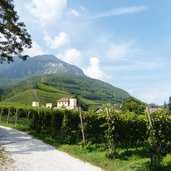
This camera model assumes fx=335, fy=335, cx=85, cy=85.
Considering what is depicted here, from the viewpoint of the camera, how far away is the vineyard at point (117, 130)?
604 inches

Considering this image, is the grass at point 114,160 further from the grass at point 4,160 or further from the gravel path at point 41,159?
the grass at point 4,160

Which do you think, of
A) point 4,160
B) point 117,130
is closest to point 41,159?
point 4,160

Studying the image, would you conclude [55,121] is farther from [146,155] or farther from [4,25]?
[146,155]

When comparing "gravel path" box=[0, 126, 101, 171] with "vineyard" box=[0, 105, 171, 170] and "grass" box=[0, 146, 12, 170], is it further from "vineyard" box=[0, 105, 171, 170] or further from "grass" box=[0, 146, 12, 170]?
"vineyard" box=[0, 105, 171, 170]

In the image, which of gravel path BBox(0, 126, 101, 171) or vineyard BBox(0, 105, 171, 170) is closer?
gravel path BBox(0, 126, 101, 171)

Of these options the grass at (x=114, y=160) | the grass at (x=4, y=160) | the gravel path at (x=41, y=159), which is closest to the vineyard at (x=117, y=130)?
the grass at (x=114, y=160)

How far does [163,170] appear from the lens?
47.0ft

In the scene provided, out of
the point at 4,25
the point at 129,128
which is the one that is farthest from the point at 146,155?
the point at 4,25

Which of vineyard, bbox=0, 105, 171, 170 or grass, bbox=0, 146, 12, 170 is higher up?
vineyard, bbox=0, 105, 171, 170

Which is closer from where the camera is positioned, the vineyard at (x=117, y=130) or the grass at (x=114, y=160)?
the grass at (x=114, y=160)

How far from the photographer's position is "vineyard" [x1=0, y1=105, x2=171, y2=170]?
15.3 meters

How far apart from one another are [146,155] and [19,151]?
22.9 ft

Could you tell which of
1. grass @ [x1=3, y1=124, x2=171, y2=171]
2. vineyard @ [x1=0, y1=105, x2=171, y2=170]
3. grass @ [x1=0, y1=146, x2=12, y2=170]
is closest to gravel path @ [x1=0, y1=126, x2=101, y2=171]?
grass @ [x1=0, y1=146, x2=12, y2=170]

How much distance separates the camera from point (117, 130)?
18.5 meters
